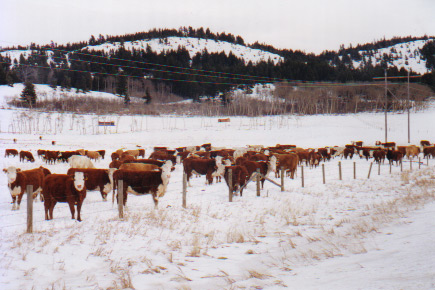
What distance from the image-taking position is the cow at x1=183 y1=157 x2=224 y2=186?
62.9ft

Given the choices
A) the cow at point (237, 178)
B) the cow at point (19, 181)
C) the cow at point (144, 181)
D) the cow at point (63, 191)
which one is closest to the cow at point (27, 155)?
the cow at point (19, 181)

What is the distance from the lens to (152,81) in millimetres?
125562

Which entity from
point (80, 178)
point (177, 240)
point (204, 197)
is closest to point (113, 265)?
point (177, 240)

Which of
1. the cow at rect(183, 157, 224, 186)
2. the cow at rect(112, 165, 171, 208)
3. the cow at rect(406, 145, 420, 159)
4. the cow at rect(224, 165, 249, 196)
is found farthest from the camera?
the cow at rect(406, 145, 420, 159)

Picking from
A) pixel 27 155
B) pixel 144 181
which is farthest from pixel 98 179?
pixel 27 155

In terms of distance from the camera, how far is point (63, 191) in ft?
33.8

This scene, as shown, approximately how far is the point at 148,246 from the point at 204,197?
733 cm

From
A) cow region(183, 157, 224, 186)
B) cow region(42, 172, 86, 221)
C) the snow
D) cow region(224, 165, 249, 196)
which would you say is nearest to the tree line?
cow region(183, 157, 224, 186)

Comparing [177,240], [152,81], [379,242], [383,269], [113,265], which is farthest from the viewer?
[152,81]

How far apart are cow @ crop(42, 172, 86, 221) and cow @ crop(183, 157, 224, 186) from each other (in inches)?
365

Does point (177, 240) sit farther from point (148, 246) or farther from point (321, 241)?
point (321, 241)

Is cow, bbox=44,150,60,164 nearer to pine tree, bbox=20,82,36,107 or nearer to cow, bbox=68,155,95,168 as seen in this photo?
cow, bbox=68,155,95,168

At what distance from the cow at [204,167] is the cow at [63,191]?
9282 millimetres

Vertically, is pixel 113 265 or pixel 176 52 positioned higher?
pixel 176 52
